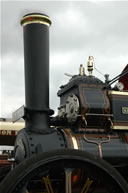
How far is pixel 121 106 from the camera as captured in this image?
17.4 feet

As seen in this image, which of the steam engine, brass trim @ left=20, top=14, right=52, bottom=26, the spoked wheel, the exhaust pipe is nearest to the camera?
the spoked wheel

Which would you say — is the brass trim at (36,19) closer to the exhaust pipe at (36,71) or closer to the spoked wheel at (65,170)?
the exhaust pipe at (36,71)

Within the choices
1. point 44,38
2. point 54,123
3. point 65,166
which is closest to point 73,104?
point 54,123

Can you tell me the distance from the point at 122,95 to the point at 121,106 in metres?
0.22

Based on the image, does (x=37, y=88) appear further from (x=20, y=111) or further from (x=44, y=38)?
(x=44, y=38)

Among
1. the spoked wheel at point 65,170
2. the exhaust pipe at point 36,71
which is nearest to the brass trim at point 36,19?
the exhaust pipe at point 36,71

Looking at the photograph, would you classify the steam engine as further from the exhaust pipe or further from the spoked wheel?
the spoked wheel

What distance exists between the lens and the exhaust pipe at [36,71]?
505cm

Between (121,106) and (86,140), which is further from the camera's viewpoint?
(121,106)

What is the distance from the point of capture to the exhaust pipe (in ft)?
16.6

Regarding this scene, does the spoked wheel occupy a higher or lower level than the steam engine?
lower

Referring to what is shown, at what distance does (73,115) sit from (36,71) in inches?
37.8

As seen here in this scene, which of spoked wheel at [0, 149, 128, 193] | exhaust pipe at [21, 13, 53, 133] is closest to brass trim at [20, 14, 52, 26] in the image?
exhaust pipe at [21, 13, 53, 133]

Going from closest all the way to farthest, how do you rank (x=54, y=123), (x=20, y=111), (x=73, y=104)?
1. (x=20, y=111)
2. (x=73, y=104)
3. (x=54, y=123)
